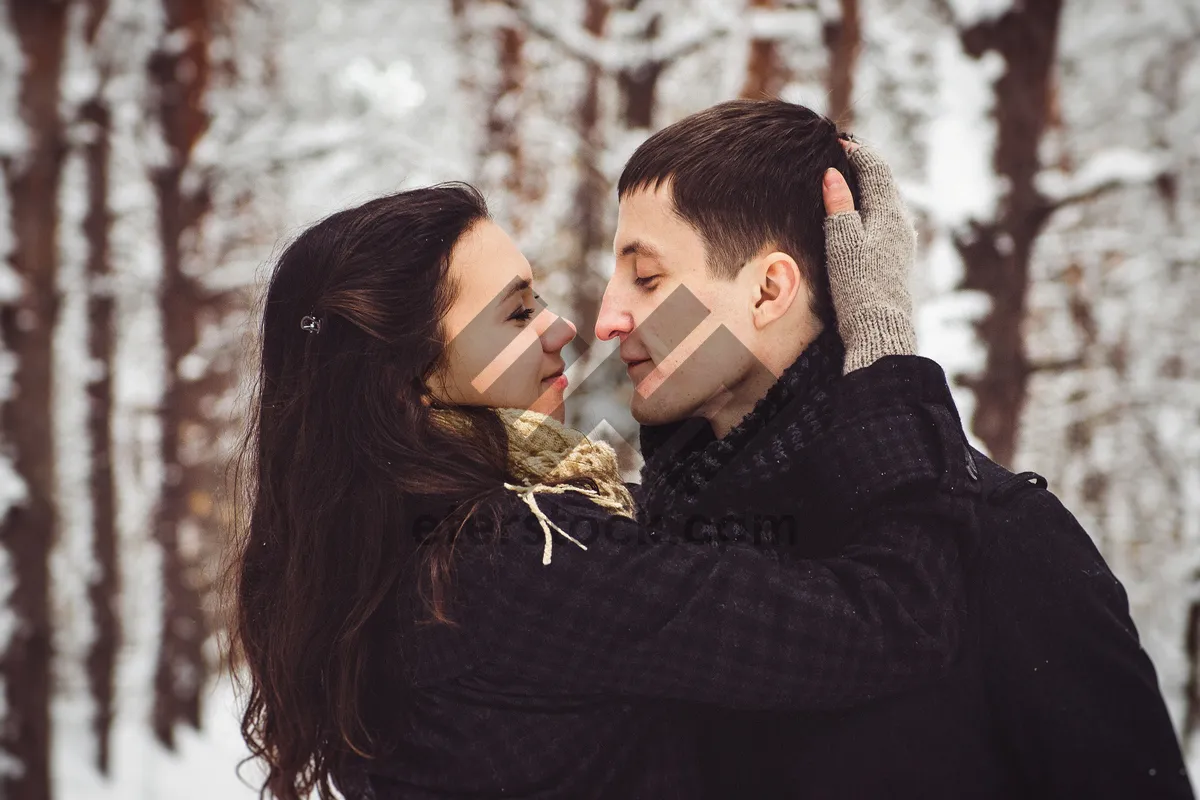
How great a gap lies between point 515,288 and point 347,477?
1.91 feet

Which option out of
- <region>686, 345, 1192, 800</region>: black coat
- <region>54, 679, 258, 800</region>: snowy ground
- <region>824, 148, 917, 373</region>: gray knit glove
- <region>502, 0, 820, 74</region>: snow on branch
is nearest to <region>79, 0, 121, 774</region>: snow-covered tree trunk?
<region>54, 679, 258, 800</region>: snowy ground

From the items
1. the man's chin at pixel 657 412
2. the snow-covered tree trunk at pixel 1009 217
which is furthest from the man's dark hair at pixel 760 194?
the snow-covered tree trunk at pixel 1009 217

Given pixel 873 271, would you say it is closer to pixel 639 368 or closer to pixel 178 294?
pixel 639 368

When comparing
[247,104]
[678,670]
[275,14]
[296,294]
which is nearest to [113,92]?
[247,104]

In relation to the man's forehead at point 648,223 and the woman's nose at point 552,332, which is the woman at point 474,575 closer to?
the woman's nose at point 552,332

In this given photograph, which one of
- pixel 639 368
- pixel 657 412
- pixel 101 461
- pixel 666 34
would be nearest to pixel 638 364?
pixel 639 368

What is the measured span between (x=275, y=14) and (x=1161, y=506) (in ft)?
42.8

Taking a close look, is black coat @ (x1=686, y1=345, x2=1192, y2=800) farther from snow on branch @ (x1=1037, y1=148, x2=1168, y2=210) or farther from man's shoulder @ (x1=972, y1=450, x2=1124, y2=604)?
snow on branch @ (x1=1037, y1=148, x2=1168, y2=210)

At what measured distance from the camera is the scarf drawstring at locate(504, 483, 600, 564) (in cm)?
167

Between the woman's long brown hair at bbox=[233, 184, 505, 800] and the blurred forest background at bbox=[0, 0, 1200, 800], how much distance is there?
66 centimetres

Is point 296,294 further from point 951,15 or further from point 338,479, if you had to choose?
point 951,15

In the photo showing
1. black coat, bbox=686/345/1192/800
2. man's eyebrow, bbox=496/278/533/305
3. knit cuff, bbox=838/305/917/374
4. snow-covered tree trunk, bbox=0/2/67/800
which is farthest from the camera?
snow-covered tree trunk, bbox=0/2/67/800

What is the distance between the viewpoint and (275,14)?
12609 millimetres

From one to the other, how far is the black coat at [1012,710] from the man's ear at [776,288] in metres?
0.37
